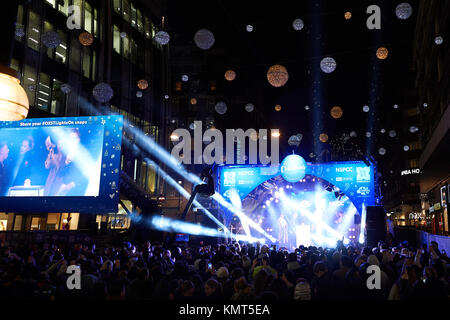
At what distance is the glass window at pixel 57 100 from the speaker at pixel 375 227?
777 inches

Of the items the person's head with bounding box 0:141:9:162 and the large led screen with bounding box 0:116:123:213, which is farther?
the person's head with bounding box 0:141:9:162

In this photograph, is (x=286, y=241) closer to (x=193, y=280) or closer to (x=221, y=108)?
(x=221, y=108)

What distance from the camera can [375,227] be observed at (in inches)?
786

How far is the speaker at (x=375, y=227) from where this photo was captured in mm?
19953

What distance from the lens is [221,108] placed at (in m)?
40.5

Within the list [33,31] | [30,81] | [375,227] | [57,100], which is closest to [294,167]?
[375,227]

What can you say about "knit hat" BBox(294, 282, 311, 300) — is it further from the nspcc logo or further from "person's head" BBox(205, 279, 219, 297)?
the nspcc logo

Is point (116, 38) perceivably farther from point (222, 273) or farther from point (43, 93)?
point (222, 273)

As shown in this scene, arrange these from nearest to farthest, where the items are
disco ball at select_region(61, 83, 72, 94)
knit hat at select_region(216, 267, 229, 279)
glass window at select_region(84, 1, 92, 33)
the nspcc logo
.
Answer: knit hat at select_region(216, 267, 229, 279)
the nspcc logo
disco ball at select_region(61, 83, 72, 94)
glass window at select_region(84, 1, 92, 33)

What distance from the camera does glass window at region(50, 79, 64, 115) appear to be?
23.9m

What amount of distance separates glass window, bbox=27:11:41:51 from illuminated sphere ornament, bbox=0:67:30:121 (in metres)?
21.9

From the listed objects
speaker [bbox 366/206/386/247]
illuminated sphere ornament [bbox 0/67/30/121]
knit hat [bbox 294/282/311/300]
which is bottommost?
knit hat [bbox 294/282/311/300]

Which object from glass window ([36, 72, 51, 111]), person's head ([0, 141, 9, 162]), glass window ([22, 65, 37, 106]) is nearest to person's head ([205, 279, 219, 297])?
person's head ([0, 141, 9, 162])
